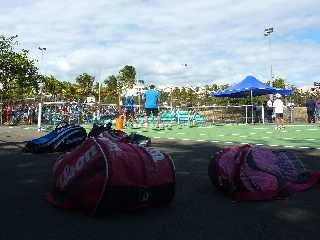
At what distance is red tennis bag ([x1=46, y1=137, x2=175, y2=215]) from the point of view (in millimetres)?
→ 4707

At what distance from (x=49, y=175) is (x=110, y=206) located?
288cm

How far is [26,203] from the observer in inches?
216

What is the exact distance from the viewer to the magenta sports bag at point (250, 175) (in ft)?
18.4

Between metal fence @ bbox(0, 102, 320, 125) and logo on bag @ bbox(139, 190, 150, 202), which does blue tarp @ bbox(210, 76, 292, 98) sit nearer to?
metal fence @ bbox(0, 102, 320, 125)

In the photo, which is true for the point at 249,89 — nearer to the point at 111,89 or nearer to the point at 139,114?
the point at 139,114

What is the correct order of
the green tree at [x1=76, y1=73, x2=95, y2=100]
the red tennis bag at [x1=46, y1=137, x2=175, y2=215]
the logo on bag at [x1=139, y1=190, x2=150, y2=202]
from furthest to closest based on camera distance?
the green tree at [x1=76, y1=73, x2=95, y2=100]
the logo on bag at [x1=139, y1=190, x2=150, y2=202]
the red tennis bag at [x1=46, y1=137, x2=175, y2=215]

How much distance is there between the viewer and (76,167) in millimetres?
5086

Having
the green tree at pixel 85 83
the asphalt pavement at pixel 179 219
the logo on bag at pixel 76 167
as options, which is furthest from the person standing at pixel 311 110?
the green tree at pixel 85 83

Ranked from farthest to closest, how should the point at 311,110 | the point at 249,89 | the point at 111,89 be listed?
1. the point at 111,89
2. the point at 311,110
3. the point at 249,89

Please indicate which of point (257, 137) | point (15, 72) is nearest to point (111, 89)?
point (15, 72)

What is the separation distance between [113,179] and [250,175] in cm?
173

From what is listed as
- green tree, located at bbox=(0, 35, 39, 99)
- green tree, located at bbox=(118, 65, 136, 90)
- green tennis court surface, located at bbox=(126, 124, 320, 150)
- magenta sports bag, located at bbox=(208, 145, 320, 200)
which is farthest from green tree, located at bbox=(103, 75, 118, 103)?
magenta sports bag, located at bbox=(208, 145, 320, 200)

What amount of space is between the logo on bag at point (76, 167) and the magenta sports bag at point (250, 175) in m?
1.63

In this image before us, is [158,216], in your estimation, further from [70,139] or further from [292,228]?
[70,139]
